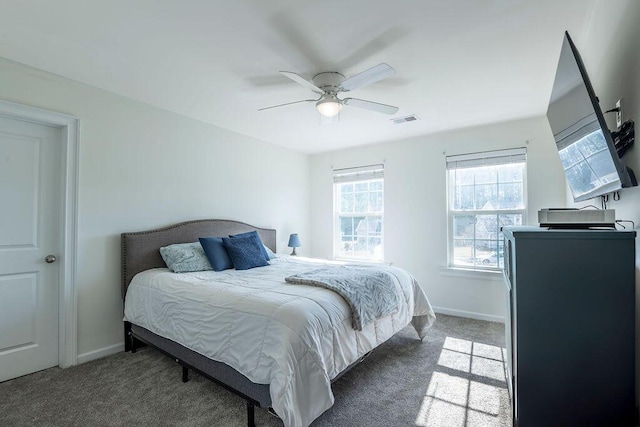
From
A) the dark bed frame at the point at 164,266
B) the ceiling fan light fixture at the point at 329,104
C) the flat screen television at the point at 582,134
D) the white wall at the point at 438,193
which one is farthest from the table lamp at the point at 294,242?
the flat screen television at the point at 582,134

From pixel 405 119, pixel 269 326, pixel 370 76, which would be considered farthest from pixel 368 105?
pixel 269 326

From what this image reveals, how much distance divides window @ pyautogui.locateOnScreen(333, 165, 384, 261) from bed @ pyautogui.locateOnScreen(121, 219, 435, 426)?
71.4 inches

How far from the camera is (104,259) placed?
2.83m

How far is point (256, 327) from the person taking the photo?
1.77 metres

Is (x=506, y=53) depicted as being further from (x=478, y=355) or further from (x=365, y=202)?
(x=365, y=202)

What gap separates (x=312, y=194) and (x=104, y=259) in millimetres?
3250

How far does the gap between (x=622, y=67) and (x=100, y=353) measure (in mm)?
4165

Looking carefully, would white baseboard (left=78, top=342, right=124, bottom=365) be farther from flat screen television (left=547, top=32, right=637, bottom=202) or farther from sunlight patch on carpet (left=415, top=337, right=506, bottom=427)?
flat screen television (left=547, top=32, right=637, bottom=202)

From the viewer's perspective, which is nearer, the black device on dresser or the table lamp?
the black device on dresser

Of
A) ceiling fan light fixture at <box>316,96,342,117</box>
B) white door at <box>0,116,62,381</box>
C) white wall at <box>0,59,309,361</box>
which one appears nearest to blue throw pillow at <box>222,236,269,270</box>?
white wall at <box>0,59,309,361</box>

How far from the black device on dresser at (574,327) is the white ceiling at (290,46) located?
4.58ft

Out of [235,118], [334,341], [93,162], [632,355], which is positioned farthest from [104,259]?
[632,355]

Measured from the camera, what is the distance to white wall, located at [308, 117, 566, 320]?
11.6ft

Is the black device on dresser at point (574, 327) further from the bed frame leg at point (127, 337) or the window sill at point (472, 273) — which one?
the bed frame leg at point (127, 337)
